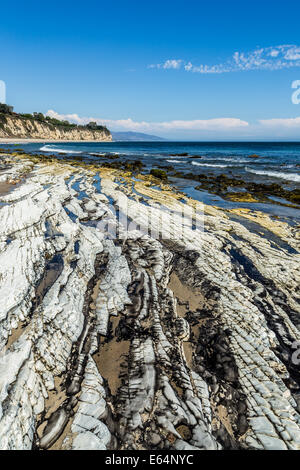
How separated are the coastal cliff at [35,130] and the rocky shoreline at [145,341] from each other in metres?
117

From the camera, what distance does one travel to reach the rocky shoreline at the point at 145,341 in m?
3.86

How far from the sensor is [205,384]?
4672 mm

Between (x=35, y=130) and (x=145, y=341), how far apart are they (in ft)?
464

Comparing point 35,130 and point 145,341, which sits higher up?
point 35,130

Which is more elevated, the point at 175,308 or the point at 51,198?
the point at 51,198

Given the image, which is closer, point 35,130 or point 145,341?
point 145,341

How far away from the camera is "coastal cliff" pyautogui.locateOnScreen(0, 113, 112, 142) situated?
99062mm

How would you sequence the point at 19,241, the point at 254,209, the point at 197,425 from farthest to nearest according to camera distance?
the point at 254,209 → the point at 19,241 → the point at 197,425

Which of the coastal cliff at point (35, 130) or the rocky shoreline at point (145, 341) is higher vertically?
the coastal cliff at point (35, 130)

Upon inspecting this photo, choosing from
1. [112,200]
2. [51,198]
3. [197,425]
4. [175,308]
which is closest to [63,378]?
[197,425]

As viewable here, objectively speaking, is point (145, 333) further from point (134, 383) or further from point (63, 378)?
point (63, 378)

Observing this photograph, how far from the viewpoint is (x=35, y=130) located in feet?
380

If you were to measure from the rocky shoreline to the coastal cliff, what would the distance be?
116529 millimetres

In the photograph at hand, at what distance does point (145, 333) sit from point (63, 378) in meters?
2.14
